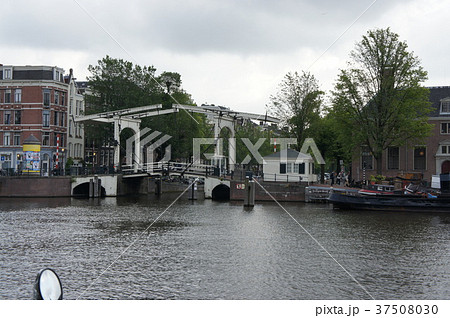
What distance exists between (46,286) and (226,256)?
10.0m

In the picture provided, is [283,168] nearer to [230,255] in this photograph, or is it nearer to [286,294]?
[230,255]

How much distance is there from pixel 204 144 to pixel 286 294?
5345cm

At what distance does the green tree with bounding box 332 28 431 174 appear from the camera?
3919 cm

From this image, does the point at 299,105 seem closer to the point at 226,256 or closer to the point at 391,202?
the point at 391,202

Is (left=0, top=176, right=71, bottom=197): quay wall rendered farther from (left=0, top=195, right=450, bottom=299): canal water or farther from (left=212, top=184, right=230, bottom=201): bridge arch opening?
(left=0, top=195, right=450, bottom=299): canal water

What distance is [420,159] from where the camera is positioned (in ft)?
154

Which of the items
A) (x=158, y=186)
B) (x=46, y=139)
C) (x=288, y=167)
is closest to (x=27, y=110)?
(x=46, y=139)

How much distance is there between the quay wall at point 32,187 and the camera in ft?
139

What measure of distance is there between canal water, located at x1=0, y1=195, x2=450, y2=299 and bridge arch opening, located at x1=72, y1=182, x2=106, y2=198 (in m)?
17.4

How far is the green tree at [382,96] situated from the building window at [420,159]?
5.98 metres

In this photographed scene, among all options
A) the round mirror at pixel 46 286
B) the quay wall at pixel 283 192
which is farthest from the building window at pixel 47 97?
the round mirror at pixel 46 286

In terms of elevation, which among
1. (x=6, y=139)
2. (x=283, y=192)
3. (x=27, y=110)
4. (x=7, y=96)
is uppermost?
(x=7, y=96)

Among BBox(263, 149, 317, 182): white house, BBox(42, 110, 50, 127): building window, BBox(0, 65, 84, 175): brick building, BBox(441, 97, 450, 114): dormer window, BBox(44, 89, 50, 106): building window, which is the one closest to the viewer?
→ BBox(263, 149, 317, 182): white house

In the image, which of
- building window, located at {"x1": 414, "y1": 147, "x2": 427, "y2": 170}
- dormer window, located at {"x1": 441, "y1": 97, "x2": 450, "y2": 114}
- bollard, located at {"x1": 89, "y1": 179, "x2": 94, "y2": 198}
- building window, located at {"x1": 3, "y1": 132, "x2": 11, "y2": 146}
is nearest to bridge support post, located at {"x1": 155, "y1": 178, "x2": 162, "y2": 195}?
bollard, located at {"x1": 89, "y1": 179, "x2": 94, "y2": 198}
